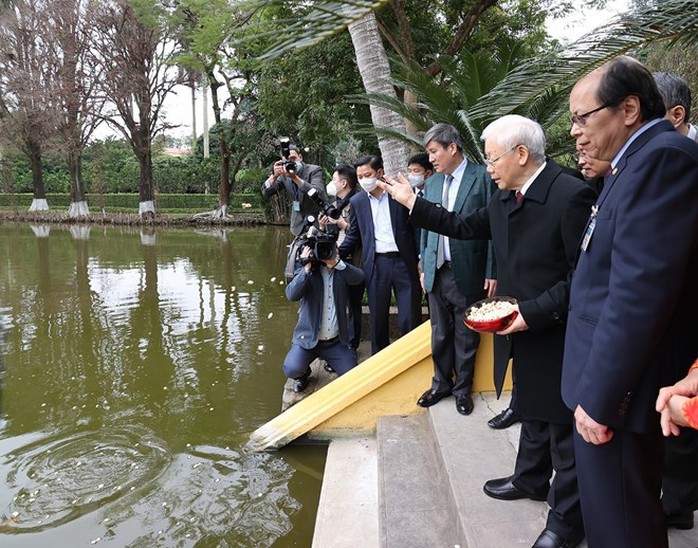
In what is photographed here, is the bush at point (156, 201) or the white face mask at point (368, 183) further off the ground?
the white face mask at point (368, 183)

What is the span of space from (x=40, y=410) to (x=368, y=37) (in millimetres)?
4263

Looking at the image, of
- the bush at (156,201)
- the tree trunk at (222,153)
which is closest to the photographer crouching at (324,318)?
the tree trunk at (222,153)

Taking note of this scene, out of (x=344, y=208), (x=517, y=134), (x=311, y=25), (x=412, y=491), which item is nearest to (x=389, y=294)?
(x=344, y=208)

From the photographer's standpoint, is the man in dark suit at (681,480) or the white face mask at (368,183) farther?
the white face mask at (368,183)

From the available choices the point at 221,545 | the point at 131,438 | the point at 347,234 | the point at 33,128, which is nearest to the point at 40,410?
the point at 131,438

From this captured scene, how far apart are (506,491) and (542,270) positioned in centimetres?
94

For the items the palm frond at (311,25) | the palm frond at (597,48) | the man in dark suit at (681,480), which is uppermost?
the palm frond at (597,48)

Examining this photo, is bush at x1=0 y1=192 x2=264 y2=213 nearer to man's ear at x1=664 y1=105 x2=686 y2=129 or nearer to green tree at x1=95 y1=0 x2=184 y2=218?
green tree at x1=95 y1=0 x2=184 y2=218

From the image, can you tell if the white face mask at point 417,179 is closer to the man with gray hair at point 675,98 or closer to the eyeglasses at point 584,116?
the man with gray hair at point 675,98

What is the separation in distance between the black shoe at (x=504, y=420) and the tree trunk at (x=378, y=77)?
3.08m

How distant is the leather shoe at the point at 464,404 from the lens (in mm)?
3352

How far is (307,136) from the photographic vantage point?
39.8ft

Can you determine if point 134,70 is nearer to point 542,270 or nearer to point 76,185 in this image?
point 76,185

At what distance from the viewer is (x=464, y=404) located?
3.38 metres
